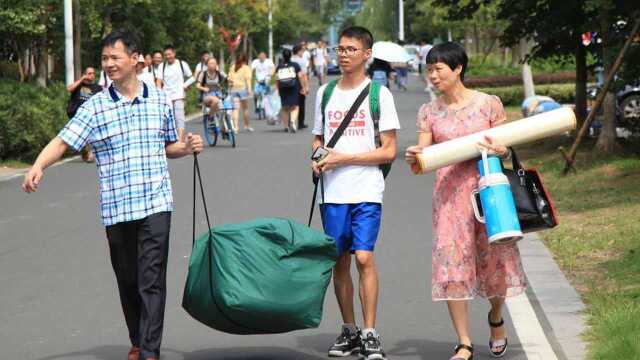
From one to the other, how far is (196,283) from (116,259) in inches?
20.0

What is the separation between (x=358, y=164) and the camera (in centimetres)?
758

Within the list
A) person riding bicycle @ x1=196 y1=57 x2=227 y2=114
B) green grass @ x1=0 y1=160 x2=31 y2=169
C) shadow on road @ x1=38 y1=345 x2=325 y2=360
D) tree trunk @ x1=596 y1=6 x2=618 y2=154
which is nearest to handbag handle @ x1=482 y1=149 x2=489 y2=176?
shadow on road @ x1=38 y1=345 x2=325 y2=360

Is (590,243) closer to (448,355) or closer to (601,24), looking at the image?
(448,355)

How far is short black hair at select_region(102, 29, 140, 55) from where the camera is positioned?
711 centimetres

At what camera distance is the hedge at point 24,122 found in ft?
70.3

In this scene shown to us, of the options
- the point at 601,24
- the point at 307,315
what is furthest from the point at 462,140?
the point at 601,24

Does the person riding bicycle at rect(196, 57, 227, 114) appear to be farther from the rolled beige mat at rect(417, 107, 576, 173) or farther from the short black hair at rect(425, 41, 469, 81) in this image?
→ the rolled beige mat at rect(417, 107, 576, 173)

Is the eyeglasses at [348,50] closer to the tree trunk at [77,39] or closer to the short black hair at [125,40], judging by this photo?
the short black hair at [125,40]

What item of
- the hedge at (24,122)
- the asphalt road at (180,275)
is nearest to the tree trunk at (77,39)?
the hedge at (24,122)

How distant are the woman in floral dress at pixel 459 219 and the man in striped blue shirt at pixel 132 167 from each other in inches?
49.5

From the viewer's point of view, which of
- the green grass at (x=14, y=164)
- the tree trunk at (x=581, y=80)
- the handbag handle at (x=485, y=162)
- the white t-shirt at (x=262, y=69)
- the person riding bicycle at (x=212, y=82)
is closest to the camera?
the handbag handle at (x=485, y=162)

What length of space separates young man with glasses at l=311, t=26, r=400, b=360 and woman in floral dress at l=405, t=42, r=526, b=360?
29 centimetres

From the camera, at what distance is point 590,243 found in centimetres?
1167

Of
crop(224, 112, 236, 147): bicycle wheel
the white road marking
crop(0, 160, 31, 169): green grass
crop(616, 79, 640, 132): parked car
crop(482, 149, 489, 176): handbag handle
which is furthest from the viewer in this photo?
crop(616, 79, 640, 132): parked car
